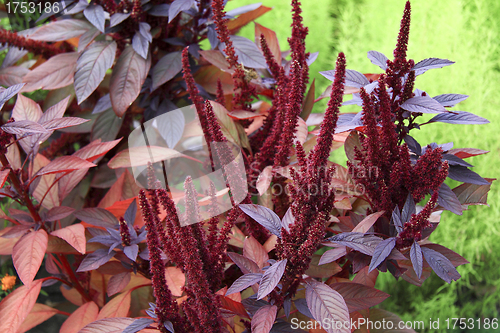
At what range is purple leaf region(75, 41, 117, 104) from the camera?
0.81 meters

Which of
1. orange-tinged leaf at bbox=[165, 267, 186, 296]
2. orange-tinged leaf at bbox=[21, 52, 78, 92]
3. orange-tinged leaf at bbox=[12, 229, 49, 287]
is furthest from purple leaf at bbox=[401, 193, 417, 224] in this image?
orange-tinged leaf at bbox=[21, 52, 78, 92]

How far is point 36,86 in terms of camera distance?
0.89 meters

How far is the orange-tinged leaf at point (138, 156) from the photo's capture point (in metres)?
0.72

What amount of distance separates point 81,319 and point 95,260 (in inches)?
7.0

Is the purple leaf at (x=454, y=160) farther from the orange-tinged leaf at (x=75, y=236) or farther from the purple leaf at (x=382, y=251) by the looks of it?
the orange-tinged leaf at (x=75, y=236)

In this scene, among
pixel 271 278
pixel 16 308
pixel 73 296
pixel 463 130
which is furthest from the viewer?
pixel 463 130

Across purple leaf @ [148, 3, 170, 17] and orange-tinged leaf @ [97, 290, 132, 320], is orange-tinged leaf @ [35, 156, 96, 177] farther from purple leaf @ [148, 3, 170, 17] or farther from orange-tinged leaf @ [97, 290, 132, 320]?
purple leaf @ [148, 3, 170, 17]

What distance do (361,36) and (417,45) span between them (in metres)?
0.29

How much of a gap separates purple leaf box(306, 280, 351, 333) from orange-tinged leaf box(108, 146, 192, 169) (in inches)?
15.7

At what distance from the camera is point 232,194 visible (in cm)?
58

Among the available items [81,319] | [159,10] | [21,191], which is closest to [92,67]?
[159,10]

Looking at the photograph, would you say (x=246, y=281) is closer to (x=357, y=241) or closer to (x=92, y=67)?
(x=357, y=241)

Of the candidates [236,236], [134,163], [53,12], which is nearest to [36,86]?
[53,12]

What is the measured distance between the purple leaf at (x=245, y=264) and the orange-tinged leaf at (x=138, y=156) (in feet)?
Result: 0.95
